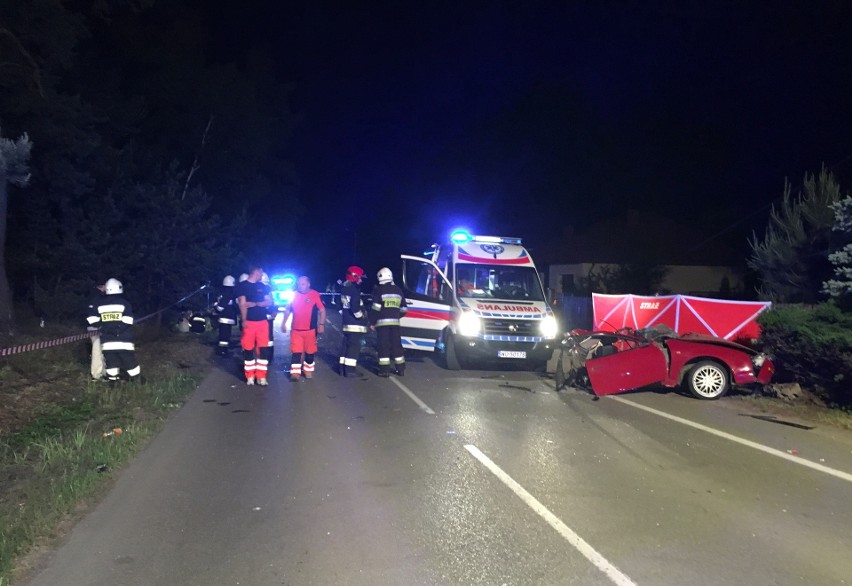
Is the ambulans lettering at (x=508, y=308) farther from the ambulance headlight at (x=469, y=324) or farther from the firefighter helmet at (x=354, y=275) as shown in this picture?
the firefighter helmet at (x=354, y=275)

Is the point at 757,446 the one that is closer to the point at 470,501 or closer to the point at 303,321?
the point at 470,501

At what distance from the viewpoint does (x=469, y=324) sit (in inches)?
531

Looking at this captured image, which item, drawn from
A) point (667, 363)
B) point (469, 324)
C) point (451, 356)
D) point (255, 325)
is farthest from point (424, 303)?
point (667, 363)

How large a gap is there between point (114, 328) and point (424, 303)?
243 inches

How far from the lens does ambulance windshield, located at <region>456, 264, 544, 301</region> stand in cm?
1439

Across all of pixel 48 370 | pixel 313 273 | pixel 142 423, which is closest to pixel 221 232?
pixel 48 370

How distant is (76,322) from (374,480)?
49.5ft

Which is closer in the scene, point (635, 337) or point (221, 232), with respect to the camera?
point (635, 337)

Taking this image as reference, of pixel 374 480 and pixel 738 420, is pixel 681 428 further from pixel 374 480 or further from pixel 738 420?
pixel 374 480

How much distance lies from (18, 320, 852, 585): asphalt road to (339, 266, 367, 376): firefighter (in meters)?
2.96

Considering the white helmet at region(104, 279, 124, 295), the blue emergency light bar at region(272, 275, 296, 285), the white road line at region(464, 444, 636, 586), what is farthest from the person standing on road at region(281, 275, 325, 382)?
the blue emergency light bar at region(272, 275, 296, 285)

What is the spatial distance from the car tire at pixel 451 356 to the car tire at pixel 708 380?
15.0 ft

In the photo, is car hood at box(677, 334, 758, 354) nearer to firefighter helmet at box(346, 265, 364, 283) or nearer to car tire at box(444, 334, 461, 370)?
car tire at box(444, 334, 461, 370)

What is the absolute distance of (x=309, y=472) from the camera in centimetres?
679
